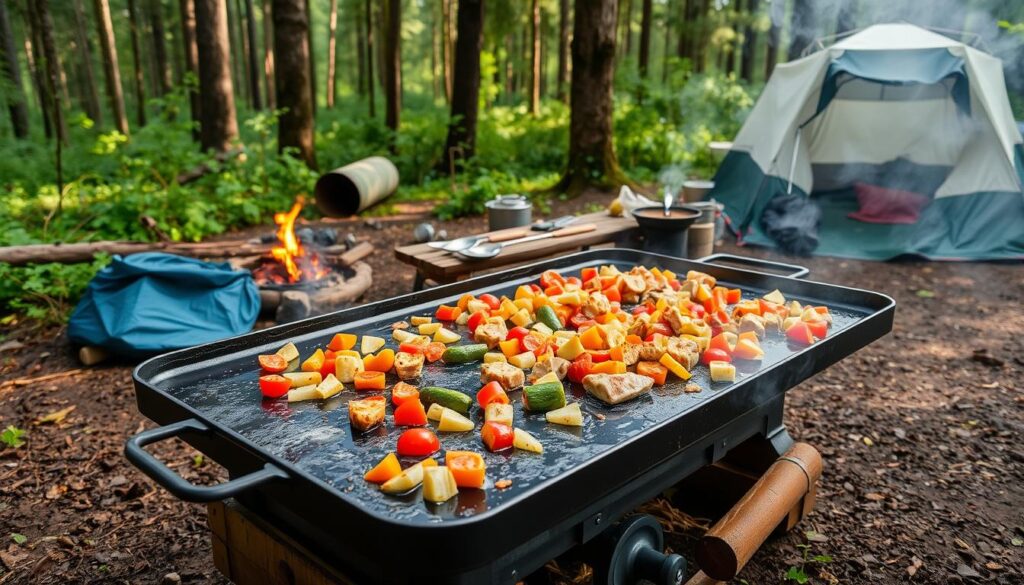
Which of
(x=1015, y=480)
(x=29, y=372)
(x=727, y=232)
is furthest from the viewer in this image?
(x=727, y=232)

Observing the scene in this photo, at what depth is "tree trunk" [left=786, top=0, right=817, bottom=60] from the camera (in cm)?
1084

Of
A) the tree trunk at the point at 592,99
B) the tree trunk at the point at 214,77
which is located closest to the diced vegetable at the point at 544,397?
the tree trunk at the point at 592,99

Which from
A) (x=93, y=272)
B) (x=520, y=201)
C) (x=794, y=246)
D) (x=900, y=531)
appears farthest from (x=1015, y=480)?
(x=93, y=272)

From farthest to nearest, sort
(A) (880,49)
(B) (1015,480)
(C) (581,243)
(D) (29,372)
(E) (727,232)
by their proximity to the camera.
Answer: (E) (727,232) → (A) (880,49) → (C) (581,243) → (D) (29,372) → (B) (1015,480)

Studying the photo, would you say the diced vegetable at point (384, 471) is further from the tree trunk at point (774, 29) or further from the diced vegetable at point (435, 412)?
the tree trunk at point (774, 29)

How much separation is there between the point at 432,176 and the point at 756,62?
3801 centimetres

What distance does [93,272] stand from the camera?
18.6ft

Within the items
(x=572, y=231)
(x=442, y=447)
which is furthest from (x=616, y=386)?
(x=572, y=231)

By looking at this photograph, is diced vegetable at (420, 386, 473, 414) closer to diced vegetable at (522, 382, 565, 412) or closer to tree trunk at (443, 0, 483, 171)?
diced vegetable at (522, 382, 565, 412)

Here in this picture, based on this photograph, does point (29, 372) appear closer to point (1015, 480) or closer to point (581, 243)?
point (581, 243)

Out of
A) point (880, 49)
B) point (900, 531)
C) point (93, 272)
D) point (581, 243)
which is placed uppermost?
point (880, 49)

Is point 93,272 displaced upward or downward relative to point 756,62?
downward

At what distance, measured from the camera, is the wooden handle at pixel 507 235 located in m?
4.66

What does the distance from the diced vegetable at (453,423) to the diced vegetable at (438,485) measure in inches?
12.4
